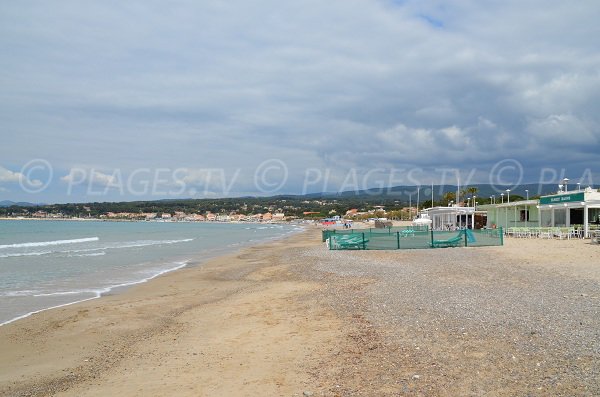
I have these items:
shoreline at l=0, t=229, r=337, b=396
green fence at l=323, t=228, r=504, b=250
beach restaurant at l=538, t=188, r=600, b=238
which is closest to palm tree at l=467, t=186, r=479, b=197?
beach restaurant at l=538, t=188, r=600, b=238

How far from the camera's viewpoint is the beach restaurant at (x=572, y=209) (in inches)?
A: 1156

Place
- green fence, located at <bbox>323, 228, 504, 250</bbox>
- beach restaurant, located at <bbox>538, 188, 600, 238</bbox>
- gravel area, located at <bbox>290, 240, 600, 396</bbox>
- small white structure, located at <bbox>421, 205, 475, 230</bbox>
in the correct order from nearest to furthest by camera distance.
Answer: gravel area, located at <bbox>290, 240, 600, 396</bbox> < green fence, located at <bbox>323, 228, 504, 250</bbox> < beach restaurant, located at <bbox>538, 188, 600, 238</bbox> < small white structure, located at <bbox>421, 205, 475, 230</bbox>

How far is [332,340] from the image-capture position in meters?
Result: 7.81

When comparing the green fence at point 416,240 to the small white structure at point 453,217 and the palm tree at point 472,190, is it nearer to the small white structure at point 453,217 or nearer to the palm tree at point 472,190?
the small white structure at point 453,217

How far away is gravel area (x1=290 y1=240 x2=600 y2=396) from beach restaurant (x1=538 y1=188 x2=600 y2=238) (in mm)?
18223

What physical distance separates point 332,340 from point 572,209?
103ft

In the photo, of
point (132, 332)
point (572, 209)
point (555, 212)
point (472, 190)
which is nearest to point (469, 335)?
point (132, 332)

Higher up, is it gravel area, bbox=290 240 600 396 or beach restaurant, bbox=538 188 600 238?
beach restaurant, bbox=538 188 600 238

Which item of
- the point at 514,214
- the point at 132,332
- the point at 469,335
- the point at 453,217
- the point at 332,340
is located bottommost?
the point at 132,332

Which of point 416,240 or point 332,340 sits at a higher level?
point 416,240

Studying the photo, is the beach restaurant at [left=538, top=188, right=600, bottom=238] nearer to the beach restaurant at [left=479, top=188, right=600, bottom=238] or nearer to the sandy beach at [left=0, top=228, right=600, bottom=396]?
the beach restaurant at [left=479, top=188, right=600, bottom=238]

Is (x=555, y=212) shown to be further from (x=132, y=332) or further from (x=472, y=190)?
(x=472, y=190)

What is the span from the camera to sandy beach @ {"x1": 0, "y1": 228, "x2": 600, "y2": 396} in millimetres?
5746

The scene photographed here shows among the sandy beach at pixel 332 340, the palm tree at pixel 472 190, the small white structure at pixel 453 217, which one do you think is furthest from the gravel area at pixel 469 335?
the palm tree at pixel 472 190
